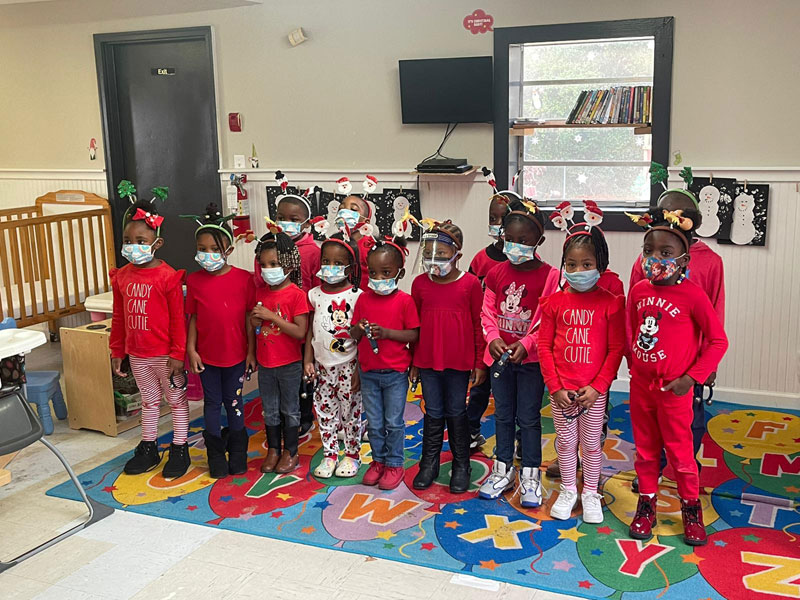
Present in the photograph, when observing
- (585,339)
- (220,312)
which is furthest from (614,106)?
(220,312)

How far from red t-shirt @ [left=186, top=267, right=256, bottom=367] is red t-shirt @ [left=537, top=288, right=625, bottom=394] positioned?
52.4 inches

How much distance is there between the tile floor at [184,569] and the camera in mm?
2766

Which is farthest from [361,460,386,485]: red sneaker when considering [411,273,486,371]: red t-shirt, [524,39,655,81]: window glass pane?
[524,39,655,81]: window glass pane

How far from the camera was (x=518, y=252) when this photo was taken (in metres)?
3.21

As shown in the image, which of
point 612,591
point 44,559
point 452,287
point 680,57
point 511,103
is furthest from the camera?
point 511,103

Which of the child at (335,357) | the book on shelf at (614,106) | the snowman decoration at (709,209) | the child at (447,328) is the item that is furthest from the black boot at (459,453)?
the book on shelf at (614,106)

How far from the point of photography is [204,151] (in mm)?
5805

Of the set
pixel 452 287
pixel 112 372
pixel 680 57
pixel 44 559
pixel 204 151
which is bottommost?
pixel 44 559

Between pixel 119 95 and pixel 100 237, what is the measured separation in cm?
107

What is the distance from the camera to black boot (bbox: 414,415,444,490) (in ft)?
11.5

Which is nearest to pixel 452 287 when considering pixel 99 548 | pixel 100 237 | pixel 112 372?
pixel 99 548

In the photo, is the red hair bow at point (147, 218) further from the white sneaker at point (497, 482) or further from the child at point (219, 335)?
the white sneaker at point (497, 482)

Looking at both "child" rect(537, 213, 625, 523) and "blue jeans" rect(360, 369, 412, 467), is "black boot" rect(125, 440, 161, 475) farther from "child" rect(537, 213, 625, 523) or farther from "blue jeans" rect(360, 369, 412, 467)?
"child" rect(537, 213, 625, 523)

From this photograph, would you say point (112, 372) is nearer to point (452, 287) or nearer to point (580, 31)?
point (452, 287)
